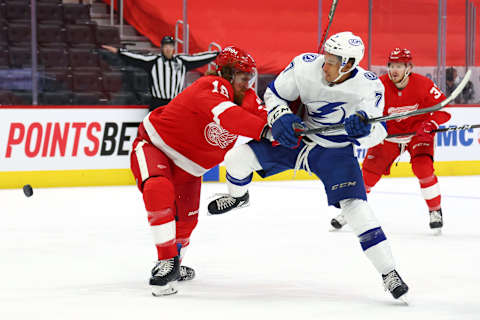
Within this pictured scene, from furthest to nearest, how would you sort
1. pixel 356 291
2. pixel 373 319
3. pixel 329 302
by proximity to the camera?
pixel 356 291 < pixel 329 302 < pixel 373 319

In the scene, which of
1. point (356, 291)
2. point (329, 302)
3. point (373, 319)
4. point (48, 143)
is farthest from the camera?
point (48, 143)

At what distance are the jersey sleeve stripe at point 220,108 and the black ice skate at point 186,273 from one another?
2.84 ft

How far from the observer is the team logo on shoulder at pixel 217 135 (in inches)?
132

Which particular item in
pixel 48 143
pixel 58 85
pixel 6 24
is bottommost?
pixel 48 143

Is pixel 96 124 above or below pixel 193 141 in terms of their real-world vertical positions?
below

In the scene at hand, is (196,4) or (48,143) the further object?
(196,4)

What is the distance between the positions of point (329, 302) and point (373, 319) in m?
0.32

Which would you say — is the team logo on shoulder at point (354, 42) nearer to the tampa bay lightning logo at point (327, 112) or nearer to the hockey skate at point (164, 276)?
the tampa bay lightning logo at point (327, 112)

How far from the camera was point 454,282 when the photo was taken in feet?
11.8

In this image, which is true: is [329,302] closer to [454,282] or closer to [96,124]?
[454,282]

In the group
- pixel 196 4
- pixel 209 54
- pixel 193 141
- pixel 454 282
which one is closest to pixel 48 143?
pixel 209 54

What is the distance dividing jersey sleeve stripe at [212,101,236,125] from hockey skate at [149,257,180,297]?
0.63 m

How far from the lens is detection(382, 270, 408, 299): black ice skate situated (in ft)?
10.0

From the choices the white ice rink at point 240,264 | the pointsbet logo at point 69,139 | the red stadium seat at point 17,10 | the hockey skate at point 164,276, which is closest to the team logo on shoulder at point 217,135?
the hockey skate at point 164,276
